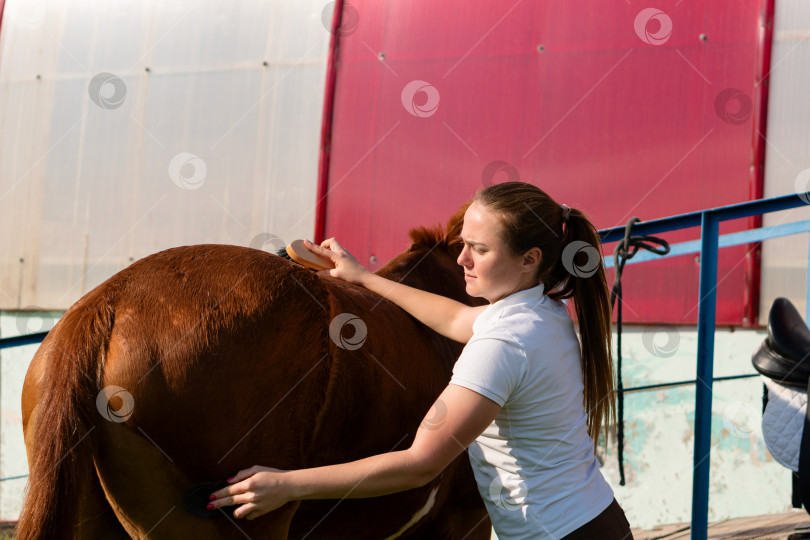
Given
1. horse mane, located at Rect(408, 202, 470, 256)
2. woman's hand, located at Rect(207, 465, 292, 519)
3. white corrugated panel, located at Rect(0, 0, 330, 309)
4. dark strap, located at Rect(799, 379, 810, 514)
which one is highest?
white corrugated panel, located at Rect(0, 0, 330, 309)

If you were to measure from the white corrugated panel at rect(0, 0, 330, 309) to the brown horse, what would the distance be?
5.12 m

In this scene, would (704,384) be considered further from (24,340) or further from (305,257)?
(24,340)

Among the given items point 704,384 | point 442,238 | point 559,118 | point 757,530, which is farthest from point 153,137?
point 757,530

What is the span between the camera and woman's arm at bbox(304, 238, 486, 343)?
1968 mm

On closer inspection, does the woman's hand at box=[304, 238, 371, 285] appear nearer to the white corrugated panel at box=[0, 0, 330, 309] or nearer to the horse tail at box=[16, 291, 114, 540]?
the horse tail at box=[16, 291, 114, 540]

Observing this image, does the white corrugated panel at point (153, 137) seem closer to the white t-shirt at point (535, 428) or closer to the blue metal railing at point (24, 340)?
the blue metal railing at point (24, 340)

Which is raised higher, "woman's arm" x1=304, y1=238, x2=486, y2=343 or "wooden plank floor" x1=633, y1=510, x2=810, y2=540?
"woman's arm" x1=304, y1=238, x2=486, y2=343

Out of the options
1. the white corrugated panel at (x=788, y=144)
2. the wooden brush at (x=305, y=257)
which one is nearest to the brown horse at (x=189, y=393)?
the wooden brush at (x=305, y=257)

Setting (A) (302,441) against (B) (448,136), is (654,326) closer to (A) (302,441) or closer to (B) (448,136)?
(B) (448,136)

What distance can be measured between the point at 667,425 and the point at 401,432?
14.2 ft

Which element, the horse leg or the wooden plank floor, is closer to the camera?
the horse leg

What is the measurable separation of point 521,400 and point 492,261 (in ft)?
1.08

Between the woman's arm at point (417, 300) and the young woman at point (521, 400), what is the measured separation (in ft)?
0.99

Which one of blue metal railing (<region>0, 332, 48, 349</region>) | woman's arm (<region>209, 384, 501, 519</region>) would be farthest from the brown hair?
blue metal railing (<region>0, 332, 48, 349</region>)
